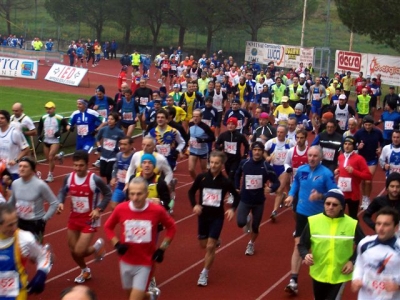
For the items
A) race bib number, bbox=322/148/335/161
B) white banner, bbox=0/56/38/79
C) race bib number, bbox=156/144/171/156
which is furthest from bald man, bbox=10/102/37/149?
white banner, bbox=0/56/38/79

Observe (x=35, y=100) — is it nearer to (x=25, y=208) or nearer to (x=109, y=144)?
(x=109, y=144)

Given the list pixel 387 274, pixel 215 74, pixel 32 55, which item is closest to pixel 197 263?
pixel 387 274

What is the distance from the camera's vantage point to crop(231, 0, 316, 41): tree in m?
63.8

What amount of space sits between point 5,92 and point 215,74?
9684mm

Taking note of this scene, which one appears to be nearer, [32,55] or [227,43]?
[32,55]

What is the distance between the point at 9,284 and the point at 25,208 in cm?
277

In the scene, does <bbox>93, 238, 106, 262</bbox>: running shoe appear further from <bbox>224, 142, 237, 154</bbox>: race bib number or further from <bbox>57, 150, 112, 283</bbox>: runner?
<bbox>224, 142, 237, 154</bbox>: race bib number

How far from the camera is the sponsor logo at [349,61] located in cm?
4384

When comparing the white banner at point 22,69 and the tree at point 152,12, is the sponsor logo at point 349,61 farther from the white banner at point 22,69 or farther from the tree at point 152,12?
the tree at point 152,12

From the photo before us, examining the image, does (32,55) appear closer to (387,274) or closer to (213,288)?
(213,288)

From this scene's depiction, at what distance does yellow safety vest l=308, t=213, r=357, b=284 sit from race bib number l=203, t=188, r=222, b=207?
2.65 metres

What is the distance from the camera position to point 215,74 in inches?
1344

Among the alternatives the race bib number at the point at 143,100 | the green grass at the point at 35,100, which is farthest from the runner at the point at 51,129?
the green grass at the point at 35,100

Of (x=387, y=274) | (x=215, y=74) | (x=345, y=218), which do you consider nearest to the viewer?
(x=387, y=274)
